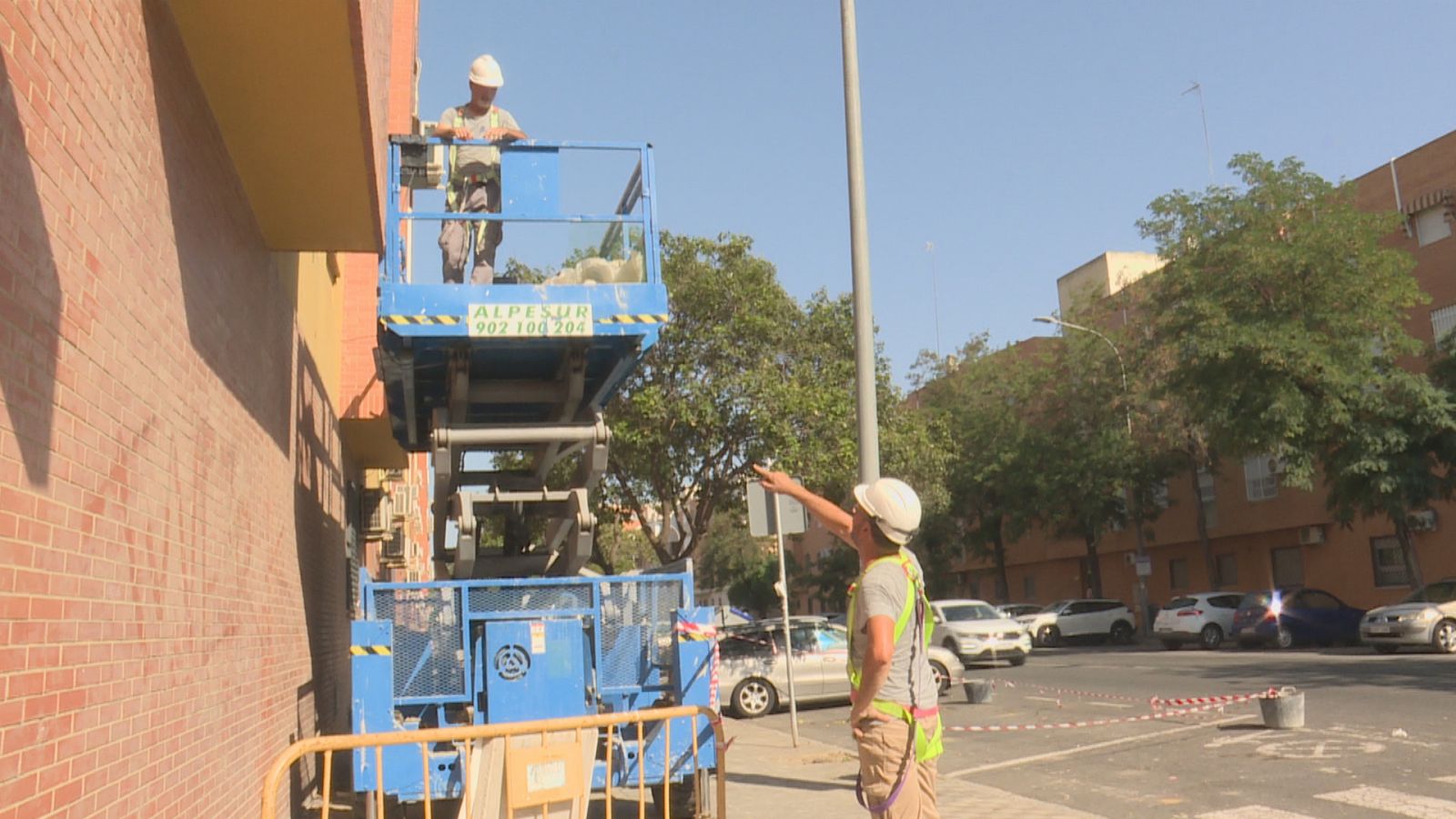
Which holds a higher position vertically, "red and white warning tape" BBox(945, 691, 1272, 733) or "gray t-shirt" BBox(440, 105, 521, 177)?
"gray t-shirt" BBox(440, 105, 521, 177)

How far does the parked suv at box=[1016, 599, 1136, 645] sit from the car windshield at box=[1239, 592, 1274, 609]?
8.80m

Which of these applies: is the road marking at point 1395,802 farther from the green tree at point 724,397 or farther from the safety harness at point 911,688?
the green tree at point 724,397

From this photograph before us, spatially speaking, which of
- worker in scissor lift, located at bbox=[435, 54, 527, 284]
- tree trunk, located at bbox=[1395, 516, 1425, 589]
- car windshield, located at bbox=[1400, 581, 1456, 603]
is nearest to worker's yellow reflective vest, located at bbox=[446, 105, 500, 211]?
worker in scissor lift, located at bbox=[435, 54, 527, 284]

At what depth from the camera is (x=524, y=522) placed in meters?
10.7

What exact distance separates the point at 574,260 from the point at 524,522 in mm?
2490

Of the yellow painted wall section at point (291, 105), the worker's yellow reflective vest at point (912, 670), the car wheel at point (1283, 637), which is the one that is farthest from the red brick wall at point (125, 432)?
the car wheel at point (1283, 637)

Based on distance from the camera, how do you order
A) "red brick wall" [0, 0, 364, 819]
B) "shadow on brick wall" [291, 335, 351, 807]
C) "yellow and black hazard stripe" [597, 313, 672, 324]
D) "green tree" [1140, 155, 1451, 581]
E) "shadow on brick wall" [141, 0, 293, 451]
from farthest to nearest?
"green tree" [1140, 155, 1451, 581], "shadow on brick wall" [291, 335, 351, 807], "yellow and black hazard stripe" [597, 313, 672, 324], "shadow on brick wall" [141, 0, 293, 451], "red brick wall" [0, 0, 364, 819]

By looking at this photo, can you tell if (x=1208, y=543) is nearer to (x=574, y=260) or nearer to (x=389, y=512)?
(x=389, y=512)

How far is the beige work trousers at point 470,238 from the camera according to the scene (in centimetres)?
927

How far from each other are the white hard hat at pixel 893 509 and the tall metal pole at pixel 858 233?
5.62 m

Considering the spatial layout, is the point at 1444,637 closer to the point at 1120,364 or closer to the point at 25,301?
the point at 1120,364

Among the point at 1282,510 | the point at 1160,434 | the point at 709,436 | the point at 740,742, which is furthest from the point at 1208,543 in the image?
the point at 740,742

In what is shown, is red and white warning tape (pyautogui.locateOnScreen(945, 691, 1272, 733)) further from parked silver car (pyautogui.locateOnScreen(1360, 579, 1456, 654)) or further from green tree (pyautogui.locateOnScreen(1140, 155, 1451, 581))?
green tree (pyautogui.locateOnScreen(1140, 155, 1451, 581))

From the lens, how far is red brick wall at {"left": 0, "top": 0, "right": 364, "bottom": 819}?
3539mm
